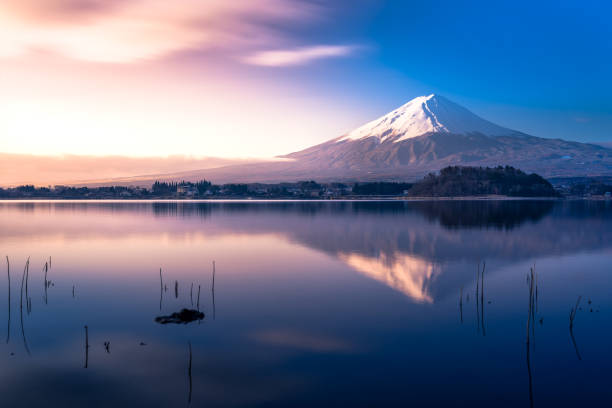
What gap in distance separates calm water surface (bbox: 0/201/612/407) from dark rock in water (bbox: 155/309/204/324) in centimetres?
26

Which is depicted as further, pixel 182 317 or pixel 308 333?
pixel 182 317

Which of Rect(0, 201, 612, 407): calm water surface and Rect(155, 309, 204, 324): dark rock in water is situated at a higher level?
Rect(155, 309, 204, 324): dark rock in water

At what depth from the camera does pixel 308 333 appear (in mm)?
12633

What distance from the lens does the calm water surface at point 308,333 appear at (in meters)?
9.17

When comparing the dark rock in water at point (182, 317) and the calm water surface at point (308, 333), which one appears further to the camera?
the dark rock in water at point (182, 317)

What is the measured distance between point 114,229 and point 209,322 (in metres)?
36.7

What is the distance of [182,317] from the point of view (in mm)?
13727

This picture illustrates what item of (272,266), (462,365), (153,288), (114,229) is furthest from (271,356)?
(114,229)

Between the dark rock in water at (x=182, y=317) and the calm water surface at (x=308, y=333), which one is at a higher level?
the dark rock in water at (x=182, y=317)

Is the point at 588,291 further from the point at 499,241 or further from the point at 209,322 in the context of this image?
the point at 499,241

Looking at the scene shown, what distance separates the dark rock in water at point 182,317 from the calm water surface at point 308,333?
10.2 inches

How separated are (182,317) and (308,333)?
390 centimetres

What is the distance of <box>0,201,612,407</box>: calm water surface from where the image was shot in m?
9.17

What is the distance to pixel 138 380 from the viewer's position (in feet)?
31.4
